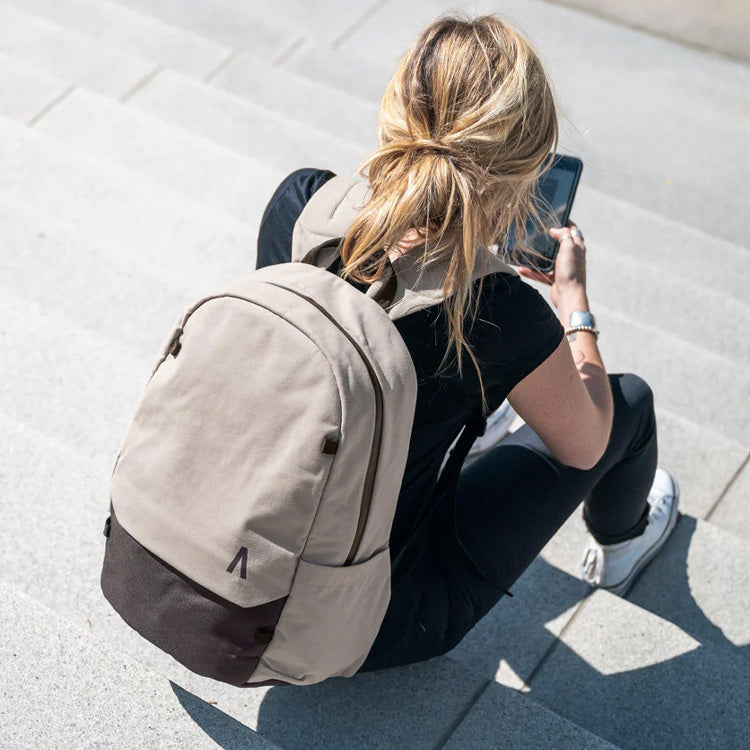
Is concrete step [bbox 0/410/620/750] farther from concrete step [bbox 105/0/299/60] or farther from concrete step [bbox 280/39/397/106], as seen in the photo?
concrete step [bbox 105/0/299/60]

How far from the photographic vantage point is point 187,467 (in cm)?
172

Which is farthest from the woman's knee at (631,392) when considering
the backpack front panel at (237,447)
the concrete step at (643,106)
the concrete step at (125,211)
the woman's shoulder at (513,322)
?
the concrete step at (643,106)

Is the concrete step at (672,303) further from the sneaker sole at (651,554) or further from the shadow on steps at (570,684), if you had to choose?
the shadow on steps at (570,684)

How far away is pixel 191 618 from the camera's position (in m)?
1.76

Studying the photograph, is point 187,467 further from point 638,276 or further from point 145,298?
point 638,276

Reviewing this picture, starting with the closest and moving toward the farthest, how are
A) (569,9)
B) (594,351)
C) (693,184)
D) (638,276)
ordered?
(594,351) → (638,276) → (693,184) → (569,9)

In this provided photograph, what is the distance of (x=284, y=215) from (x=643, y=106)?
15.6 ft

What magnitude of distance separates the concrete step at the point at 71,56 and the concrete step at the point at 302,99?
1.77 ft

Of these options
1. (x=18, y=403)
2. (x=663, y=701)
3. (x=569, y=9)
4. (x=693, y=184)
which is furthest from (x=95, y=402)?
(x=569, y=9)

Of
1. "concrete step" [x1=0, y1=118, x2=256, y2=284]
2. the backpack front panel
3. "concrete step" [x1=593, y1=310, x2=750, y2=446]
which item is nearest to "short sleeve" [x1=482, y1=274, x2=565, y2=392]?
the backpack front panel

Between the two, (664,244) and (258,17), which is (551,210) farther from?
(258,17)

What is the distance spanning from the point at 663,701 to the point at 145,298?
2146mm

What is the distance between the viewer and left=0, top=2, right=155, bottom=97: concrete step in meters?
5.10

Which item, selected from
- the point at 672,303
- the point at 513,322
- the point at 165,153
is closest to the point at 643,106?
the point at 672,303
